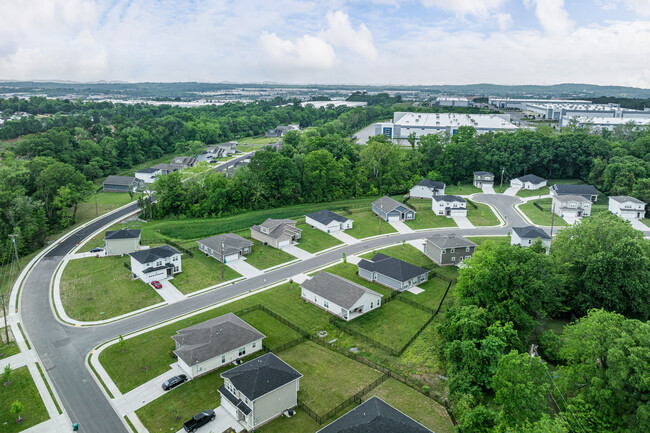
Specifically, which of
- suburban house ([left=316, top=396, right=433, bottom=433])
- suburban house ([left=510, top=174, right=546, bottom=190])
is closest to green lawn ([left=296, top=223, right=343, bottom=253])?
suburban house ([left=316, top=396, right=433, bottom=433])

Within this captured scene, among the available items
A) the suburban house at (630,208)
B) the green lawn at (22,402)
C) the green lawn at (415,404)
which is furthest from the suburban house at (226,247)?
the suburban house at (630,208)

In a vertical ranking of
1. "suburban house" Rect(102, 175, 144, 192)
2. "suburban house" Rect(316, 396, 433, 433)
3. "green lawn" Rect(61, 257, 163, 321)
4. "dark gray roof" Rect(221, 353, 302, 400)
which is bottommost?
"green lawn" Rect(61, 257, 163, 321)

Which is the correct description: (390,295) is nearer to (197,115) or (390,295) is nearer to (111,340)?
(111,340)

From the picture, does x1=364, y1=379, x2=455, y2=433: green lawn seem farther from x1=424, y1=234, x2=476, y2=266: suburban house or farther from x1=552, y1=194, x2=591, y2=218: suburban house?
x1=552, y1=194, x2=591, y2=218: suburban house

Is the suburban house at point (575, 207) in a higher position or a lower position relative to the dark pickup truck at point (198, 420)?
higher

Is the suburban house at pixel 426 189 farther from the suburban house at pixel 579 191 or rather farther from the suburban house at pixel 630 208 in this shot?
the suburban house at pixel 630 208

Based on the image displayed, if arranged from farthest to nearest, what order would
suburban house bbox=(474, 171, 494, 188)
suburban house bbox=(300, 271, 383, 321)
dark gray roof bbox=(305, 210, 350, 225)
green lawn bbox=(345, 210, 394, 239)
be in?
suburban house bbox=(474, 171, 494, 188) < dark gray roof bbox=(305, 210, 350, 225) < green lawn bbox=(345, 210, 394, 239) < suburban house bbox=(300, 271, 383, 321)

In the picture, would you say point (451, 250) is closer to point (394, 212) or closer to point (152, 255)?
point (394, 212)
